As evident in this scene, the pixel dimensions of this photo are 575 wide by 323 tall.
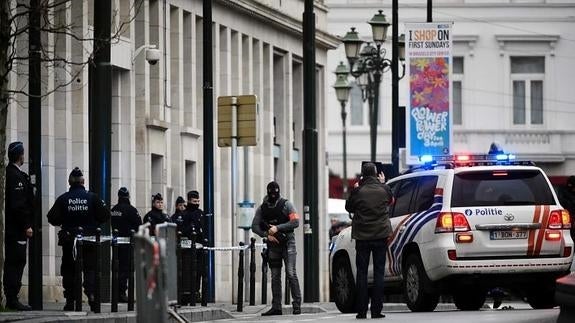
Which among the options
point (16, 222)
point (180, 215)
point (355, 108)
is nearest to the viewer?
point (16, 222)

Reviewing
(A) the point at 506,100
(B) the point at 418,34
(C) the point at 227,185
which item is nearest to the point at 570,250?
(B) the point at 418,34

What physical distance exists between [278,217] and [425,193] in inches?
104

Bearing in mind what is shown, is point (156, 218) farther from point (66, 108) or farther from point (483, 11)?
point (483, 11)

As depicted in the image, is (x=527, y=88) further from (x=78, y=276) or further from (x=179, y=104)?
(x=78, y=276)

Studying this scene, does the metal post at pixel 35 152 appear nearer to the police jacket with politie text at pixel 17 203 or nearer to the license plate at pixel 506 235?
the police jacket with politie text at pixel 17 203

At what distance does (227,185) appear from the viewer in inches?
1954

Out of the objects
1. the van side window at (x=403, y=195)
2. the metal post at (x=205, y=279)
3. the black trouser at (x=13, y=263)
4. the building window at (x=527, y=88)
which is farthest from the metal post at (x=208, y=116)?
the building window at (x=527, y=88)

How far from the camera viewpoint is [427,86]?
42.1m

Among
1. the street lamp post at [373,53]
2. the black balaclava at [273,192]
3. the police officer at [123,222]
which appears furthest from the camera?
the street lamp post at [373,53]

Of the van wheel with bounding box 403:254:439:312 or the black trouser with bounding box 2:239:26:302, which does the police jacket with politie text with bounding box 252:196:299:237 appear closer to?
the van wheel with bounding box 403:254:439:312

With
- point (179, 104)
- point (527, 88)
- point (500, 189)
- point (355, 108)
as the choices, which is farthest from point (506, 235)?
point (527, 88)

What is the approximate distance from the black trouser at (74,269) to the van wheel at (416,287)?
4.07m

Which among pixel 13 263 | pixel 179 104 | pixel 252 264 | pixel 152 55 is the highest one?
pixel 152 55

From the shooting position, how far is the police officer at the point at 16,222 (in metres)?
26.6
